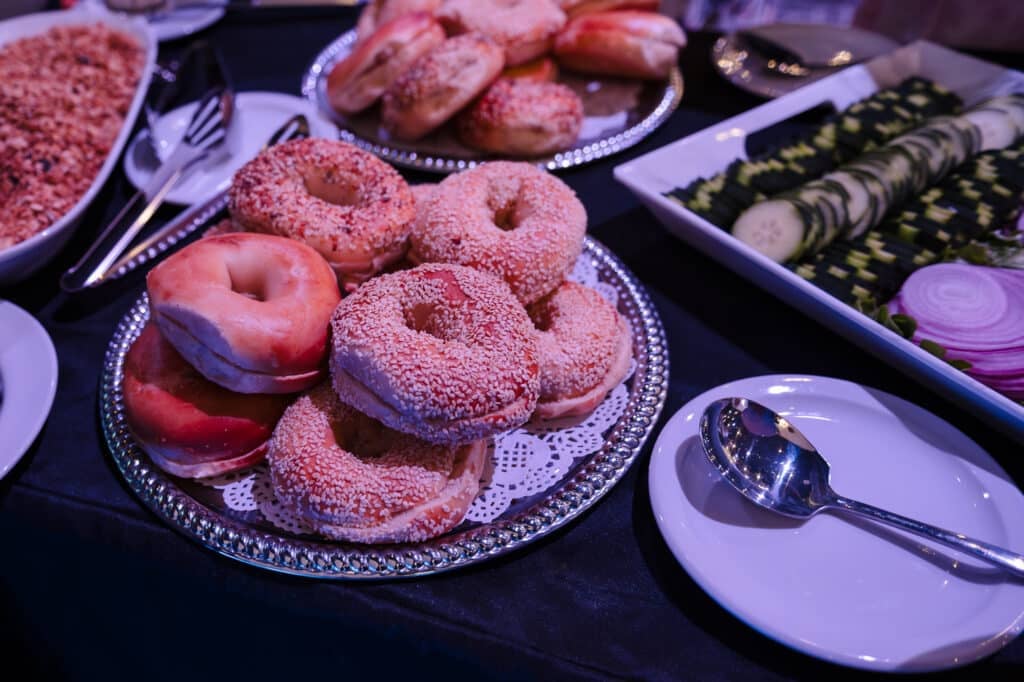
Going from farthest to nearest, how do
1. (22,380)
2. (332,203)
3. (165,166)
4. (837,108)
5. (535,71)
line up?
(535,71) → (837,108) → (165,166) → (332,203) → (22,380)

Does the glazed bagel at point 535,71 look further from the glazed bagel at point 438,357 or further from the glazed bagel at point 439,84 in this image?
the glazed bagel at point 438,357

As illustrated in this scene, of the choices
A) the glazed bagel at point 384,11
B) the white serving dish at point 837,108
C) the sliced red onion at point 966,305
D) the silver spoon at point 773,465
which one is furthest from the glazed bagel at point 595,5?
the silver spoon at point 773,465

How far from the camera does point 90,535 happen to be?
1.26 metres

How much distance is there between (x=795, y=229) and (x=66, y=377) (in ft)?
5.77

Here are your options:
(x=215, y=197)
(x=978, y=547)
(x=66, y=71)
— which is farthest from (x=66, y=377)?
(x=978, y=547)

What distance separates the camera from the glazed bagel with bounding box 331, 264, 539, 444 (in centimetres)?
112

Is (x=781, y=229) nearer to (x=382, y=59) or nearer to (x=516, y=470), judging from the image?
(x=516, y=470)

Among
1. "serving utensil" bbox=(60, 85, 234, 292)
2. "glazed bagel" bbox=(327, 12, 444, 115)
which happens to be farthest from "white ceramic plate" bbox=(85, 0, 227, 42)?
"glazed bagel" bbox=(327, 12, 444, 115)

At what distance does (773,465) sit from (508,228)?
79cm

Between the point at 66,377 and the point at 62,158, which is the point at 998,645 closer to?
the point at 66,377

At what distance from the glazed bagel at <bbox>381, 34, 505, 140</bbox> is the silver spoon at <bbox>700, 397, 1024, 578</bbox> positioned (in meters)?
1.28

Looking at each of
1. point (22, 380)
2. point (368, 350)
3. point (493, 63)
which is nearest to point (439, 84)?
point (493, 63)

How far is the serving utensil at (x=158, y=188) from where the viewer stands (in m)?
1.67

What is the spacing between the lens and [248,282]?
135cm
